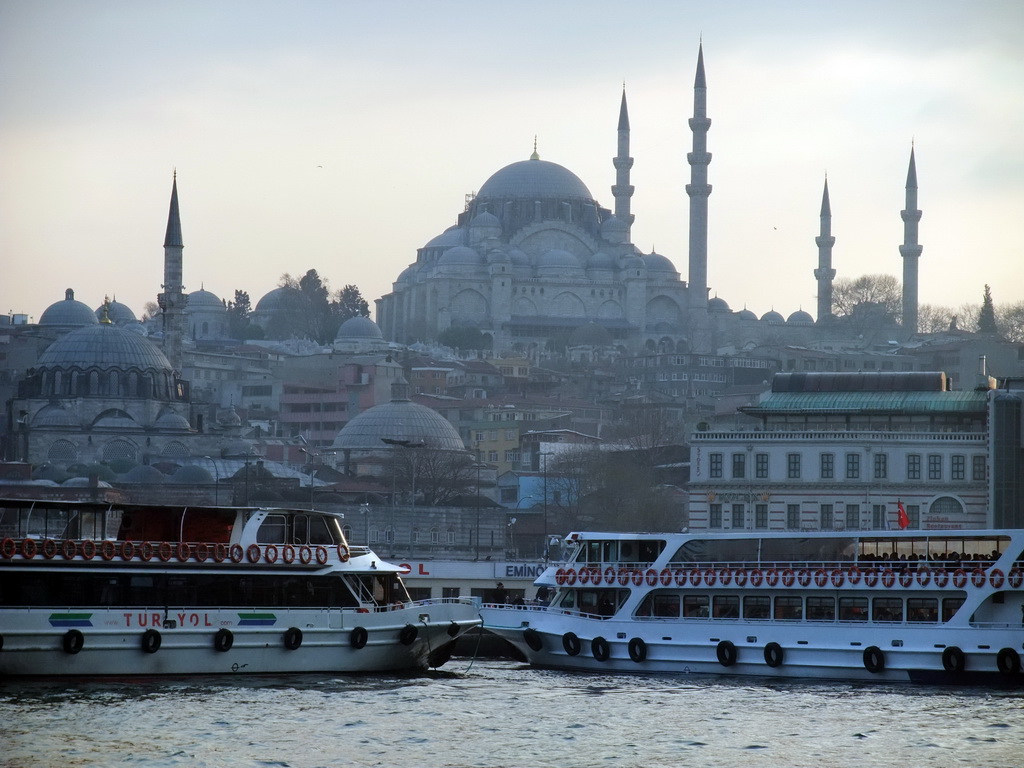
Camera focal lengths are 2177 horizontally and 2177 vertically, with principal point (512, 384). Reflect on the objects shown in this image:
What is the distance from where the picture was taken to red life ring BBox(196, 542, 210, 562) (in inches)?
1291

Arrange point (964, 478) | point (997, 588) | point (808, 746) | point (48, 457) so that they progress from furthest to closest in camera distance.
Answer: point (48, 457)
point (964, 478)
point (997, 588)
point (808, 746)

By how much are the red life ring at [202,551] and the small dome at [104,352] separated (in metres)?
69.7

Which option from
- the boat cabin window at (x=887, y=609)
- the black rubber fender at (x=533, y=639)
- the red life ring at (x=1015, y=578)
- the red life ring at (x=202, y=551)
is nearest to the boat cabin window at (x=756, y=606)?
the boat cabin window at (x=887, y=609)

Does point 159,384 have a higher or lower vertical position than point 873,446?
higher

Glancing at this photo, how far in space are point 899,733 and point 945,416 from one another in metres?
24.0

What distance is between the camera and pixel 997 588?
33.0 meters

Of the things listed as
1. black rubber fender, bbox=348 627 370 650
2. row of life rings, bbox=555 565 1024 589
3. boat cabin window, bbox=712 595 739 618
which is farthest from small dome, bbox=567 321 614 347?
black rubber fender, bbox=348 627 370 650

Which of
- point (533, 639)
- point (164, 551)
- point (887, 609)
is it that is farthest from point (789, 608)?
point (164, 551)

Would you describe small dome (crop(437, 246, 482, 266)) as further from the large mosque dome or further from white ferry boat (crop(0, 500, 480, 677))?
white ferry boat (crop(0, 500, 480, 677))

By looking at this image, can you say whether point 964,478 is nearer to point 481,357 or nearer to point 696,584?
point 696,584

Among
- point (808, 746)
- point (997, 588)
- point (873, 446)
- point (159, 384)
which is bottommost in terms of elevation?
point (808, 746)

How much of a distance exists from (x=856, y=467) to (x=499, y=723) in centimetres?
2242

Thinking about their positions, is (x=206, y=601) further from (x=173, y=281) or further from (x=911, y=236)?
(x=911, y=236)

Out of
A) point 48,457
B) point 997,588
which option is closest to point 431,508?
point 48,457
